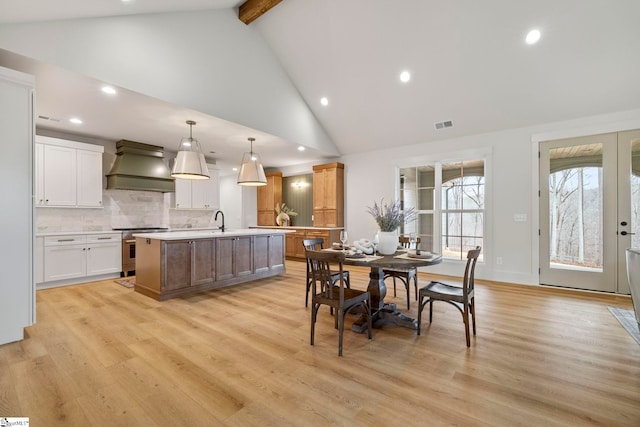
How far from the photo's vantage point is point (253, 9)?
168 inches

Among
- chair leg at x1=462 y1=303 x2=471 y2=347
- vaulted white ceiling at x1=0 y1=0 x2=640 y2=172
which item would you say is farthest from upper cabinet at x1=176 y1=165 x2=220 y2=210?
chair leg at x1=462 y1=303 x2=471 y2=347

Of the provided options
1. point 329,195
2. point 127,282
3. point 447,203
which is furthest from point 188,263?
point 447,203

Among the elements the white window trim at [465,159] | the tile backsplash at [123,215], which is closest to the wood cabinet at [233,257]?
the tile backsplash at [123,215]

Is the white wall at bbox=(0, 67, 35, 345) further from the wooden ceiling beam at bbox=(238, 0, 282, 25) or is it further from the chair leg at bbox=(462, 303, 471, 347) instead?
the chair leg at bbox=(462, 303, 471, 347)

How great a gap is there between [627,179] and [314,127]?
5.22m

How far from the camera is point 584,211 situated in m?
4.50

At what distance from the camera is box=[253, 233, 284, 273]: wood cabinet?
5.29 m

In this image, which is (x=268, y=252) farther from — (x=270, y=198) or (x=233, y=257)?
(x=270, y=198)

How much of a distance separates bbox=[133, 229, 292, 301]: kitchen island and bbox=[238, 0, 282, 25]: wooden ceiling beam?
3397 millimetres

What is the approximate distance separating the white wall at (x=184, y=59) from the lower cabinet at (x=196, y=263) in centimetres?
198

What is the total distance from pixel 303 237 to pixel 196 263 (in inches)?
138

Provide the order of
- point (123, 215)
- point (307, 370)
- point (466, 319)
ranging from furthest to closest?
point (123, 215) < point (466, 319) < point (307, 370)

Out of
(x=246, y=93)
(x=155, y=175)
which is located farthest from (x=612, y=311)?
(x=155, y=175)

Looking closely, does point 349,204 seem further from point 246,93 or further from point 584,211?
point 584,211
